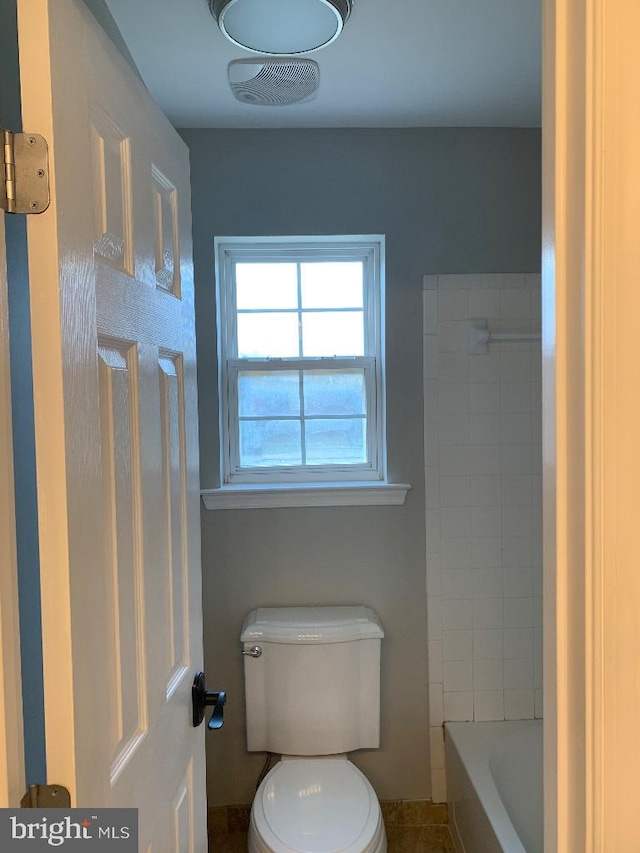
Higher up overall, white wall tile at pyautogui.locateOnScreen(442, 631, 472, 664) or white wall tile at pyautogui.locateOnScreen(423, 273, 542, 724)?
white wall tile at pyautogui.locateOnScreen(423, 273, 542, 724)

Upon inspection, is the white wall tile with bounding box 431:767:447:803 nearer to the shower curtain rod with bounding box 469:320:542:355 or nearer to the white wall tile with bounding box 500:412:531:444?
the white wall tile with bounding box 500:412:531:444

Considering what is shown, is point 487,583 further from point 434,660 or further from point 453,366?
point 453,366

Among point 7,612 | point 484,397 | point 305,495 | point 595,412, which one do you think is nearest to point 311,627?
point 305,495

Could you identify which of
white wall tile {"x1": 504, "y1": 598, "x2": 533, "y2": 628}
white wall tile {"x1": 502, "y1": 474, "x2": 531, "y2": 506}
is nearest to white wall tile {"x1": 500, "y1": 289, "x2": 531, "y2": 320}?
white wall tile {"x1": 502, "y1": 474, "x2": 531, "y2": 506}

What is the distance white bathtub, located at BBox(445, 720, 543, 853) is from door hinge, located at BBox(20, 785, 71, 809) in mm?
1364

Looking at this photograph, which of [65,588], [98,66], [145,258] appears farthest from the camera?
[145,258]

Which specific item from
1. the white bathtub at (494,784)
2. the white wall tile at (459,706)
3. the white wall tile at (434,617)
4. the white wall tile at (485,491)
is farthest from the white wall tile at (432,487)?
the white bathtub at (494,784)

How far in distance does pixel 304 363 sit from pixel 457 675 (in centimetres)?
124

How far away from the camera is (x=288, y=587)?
2215mm

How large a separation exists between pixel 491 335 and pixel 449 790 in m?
1.59

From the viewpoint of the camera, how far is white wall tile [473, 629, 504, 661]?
224 centimetres

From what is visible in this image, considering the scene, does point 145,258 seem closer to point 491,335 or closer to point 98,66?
point 98,66

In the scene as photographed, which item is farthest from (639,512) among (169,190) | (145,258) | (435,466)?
(435,466)

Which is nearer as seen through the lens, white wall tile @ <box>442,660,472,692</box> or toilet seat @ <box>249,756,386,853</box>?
toilet seat @ <box>249,756,386,853</box>
